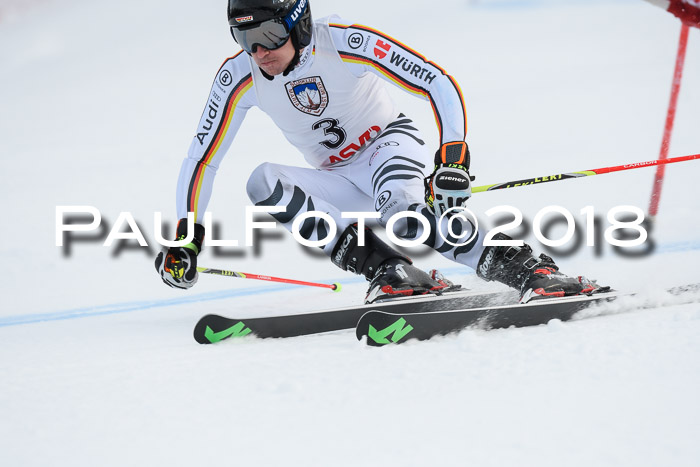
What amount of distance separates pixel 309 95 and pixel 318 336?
3.32ft

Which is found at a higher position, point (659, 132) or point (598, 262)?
point (659, 132)

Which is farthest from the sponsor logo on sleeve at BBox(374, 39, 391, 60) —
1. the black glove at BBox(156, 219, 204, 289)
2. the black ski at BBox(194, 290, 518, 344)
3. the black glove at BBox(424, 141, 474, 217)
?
the black glove at BBox(156, 219, 204, 289)

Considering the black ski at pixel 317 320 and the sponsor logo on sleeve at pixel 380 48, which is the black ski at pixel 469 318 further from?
the sponsor logo on sleeve at pixel 380 48

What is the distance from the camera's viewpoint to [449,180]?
2.44 meters

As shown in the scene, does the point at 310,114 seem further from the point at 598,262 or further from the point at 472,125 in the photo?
the point at 472,125

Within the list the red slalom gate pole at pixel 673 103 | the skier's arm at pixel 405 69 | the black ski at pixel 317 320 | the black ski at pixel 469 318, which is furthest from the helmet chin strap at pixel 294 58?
the red slalom gate pole at pixel 673 103

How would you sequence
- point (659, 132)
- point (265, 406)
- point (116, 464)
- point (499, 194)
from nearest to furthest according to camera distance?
point (116, 464) → point (265, 406) → point (499, 194) → point (659, 132)

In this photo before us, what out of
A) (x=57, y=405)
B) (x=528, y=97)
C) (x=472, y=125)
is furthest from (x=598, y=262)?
(x=528, y=97)

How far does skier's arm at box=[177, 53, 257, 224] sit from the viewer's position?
297 centimetres

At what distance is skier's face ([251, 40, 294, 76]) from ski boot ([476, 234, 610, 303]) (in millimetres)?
1065

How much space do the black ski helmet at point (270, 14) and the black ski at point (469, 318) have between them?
1.14 m

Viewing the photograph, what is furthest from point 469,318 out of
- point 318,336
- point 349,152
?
point 349,152

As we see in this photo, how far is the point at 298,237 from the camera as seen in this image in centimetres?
296

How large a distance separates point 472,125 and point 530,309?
7.12 meters
